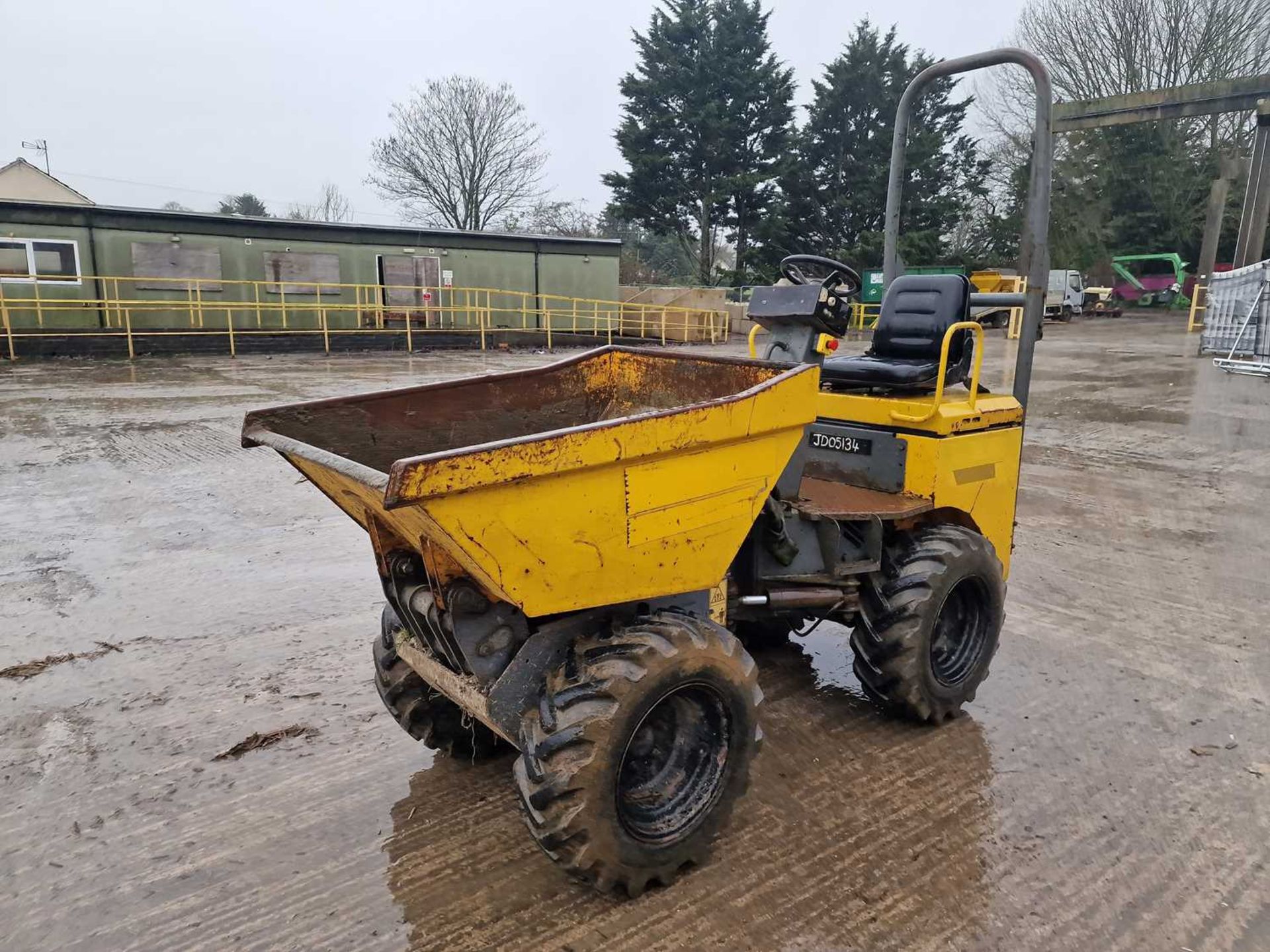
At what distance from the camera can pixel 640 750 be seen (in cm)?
259

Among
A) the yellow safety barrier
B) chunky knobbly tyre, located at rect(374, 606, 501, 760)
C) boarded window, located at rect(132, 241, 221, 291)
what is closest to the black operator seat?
chunky knobbly tyre, located at rect(374, 606, 501, 760)

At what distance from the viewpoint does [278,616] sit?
4551 millimetres

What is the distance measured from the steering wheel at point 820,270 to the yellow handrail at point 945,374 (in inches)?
16.1

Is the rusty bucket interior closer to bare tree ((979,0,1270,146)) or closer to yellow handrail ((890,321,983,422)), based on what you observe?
yellow handrail ((890,321,983,422))

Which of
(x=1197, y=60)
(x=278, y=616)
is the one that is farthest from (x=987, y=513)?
(x=1197, y=60)

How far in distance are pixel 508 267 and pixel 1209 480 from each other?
19.5 metres

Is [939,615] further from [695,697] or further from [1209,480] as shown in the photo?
[1209,480]

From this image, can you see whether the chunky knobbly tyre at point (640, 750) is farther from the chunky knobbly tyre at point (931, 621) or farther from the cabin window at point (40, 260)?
the cabin window at point (40, 260)

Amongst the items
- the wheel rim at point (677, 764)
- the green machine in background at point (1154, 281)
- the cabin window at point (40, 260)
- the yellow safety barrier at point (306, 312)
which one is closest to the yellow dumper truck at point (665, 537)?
the wheel rim at point (677, 764)

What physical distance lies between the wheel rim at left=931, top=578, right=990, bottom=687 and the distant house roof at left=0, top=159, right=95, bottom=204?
1627 inches

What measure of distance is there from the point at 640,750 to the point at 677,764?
0.40 ft

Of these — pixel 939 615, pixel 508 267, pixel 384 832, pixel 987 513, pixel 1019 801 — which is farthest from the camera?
pixel 508 267

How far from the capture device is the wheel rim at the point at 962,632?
3.62 m

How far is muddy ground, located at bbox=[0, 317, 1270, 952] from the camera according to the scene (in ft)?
7.93
